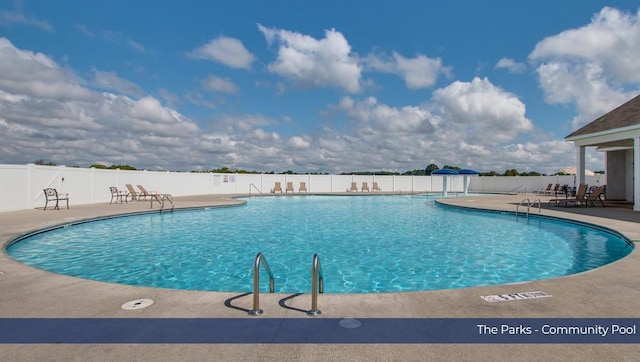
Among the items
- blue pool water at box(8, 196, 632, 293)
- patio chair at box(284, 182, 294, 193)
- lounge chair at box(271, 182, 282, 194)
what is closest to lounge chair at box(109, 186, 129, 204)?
blue pool water at box(8, 196, 632, 293)

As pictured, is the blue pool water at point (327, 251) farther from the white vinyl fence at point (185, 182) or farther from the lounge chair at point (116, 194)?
the lounge chair at point (116, 194)

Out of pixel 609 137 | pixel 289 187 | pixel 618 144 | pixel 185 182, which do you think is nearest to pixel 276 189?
pixel 289 187

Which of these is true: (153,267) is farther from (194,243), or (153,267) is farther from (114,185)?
(114,185)

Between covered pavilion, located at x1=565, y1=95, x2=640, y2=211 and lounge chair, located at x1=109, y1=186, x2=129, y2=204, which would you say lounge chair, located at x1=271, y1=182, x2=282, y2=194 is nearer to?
lounge chair, located at x1=109, y1=186, x2=129, y2=204

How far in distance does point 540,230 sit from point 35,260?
39.1 ft

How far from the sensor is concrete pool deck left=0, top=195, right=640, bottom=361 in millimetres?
2197

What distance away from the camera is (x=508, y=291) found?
343 cm

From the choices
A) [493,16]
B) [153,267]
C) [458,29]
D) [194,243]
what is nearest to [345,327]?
[153,267]

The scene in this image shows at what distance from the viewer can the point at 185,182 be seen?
22797mm

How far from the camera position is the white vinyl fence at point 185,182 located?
11.4 metres

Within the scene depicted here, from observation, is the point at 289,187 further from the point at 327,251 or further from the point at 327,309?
the point at 327,309

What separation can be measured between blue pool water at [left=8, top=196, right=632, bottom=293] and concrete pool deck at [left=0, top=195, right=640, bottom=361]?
1552mm

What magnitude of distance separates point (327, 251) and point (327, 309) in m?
4.24
